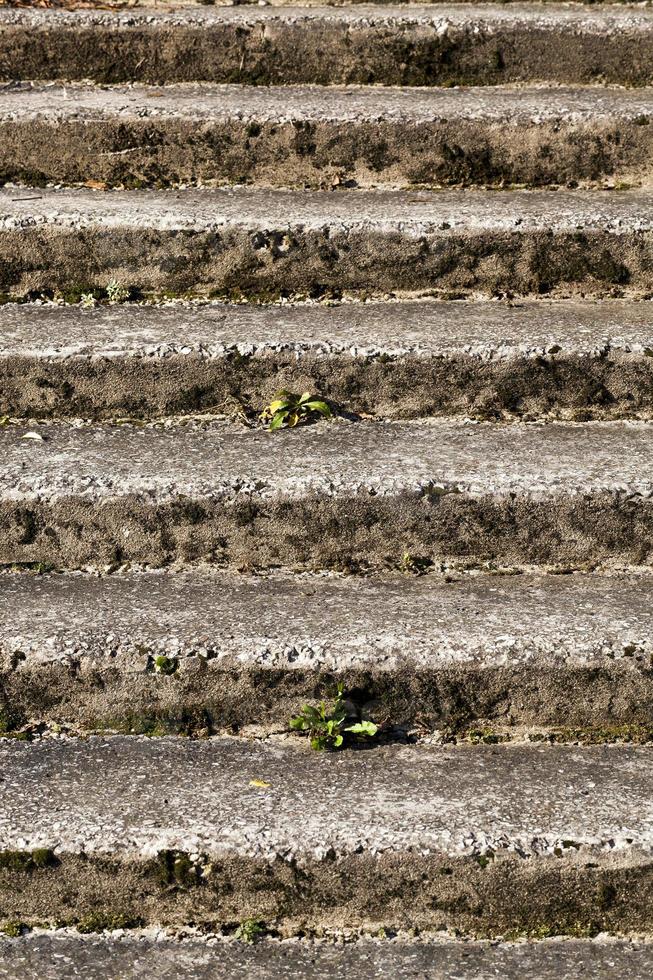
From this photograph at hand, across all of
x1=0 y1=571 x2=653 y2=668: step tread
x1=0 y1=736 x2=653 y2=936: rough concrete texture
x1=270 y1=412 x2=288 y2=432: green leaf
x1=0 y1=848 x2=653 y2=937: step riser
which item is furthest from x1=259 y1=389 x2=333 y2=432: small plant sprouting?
x1=0 y1=848 x2=653 y2=937: step riser

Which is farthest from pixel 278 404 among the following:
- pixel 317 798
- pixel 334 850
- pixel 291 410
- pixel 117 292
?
pixel 334 850

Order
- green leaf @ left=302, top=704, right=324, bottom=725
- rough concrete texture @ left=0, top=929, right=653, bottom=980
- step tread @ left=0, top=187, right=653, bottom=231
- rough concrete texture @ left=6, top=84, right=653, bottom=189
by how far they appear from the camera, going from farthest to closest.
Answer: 1. rough concrete texture @ left=6, top=84, right=653, bottom=189
2. step tread @ left=0, top=187, right=653, bottom=231
3. green leaf @ left=302, top=704, right=324, bottom=725
4. rough concrete texture @ left=0, top=929, right=653, bottom=980

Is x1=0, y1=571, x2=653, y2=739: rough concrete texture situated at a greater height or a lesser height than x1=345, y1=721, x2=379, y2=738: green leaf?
greater

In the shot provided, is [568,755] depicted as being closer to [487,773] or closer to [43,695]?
[487,773]

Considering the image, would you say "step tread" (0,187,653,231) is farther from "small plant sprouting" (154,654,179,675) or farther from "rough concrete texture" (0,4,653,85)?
"small plant sprouting" (154,654,179,675)

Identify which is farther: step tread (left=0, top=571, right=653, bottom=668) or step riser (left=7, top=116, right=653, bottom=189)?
step riser (left=7, top=116, right=653, bottom=189)

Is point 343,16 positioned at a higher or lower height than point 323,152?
higher

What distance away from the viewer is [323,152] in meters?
3.21

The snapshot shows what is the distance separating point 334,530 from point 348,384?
46cm

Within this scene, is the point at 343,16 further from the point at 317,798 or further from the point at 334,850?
the point at 334,850

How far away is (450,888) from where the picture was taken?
2.09 metres

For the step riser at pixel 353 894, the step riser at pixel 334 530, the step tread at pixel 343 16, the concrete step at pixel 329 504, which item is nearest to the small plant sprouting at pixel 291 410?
the concrete step at pixel 329 504

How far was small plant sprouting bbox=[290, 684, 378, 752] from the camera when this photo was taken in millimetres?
2299

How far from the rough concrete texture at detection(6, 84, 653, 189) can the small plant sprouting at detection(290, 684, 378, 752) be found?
1.75m
